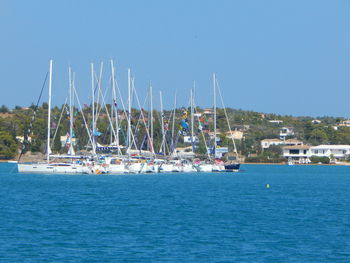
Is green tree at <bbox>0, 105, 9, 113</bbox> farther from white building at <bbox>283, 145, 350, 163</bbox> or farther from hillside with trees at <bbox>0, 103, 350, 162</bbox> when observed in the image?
white building at <bbox>283, 145, 350, 163</bbox>

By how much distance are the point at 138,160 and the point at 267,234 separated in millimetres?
49367

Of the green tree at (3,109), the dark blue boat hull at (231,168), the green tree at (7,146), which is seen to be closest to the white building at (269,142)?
the green tree at (7,146)

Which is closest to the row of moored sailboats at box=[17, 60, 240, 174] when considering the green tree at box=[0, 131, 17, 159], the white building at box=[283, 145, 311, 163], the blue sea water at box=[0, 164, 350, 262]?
the blue sea water at box=[0, 164, 350, 262]

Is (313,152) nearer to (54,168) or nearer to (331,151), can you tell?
(331,151)

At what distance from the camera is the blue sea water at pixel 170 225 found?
26250 mm

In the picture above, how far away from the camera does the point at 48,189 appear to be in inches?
2138

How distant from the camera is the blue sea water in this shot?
2625cm

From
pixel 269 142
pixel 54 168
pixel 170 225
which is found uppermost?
pixel 269 142

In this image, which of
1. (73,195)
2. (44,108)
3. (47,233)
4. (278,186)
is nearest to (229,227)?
(47,233)

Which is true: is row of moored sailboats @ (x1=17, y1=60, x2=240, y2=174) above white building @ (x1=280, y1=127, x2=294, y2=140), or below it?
below

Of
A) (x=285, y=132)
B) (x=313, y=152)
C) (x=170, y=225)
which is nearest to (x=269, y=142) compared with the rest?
(x=313, y=152)

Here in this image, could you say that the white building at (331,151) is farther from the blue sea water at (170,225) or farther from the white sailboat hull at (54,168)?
the blue sea water at (170,225)

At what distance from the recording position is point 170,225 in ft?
109

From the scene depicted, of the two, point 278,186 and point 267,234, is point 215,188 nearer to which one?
point 278,186
